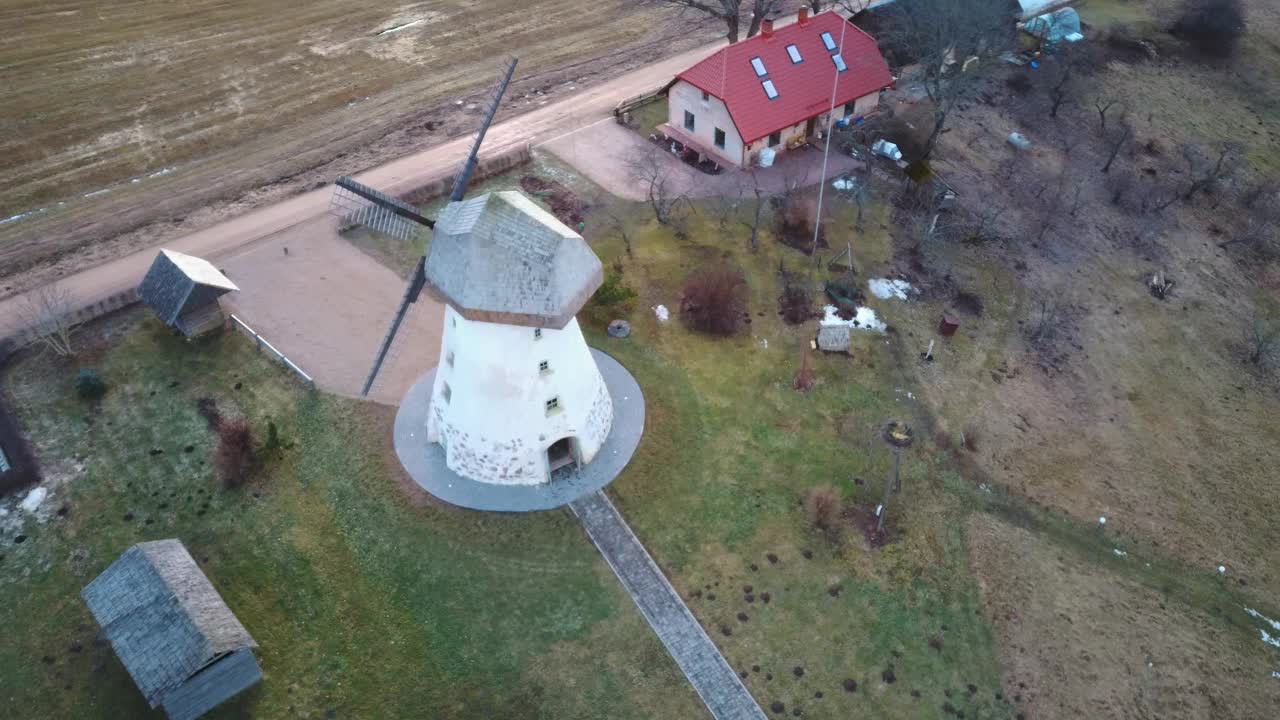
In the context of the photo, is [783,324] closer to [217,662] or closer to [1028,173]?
[1028,173]

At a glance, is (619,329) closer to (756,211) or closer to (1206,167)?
(756,211)

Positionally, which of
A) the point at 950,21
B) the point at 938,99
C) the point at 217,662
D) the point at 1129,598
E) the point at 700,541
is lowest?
the point at 1129,598

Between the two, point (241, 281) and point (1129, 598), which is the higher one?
point (241, 281)

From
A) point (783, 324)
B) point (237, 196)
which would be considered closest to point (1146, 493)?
point (783, 324)

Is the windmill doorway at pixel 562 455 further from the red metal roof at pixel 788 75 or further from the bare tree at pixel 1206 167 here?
the bare tree at pixel 1206 167

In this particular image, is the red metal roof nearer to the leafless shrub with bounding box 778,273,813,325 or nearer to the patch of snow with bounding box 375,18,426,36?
the leafless shrub with bounding box 778,273,813,325

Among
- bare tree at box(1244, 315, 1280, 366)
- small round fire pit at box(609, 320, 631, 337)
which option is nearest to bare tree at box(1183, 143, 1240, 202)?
bare tree at box(1244, 315, 1280, 366)
